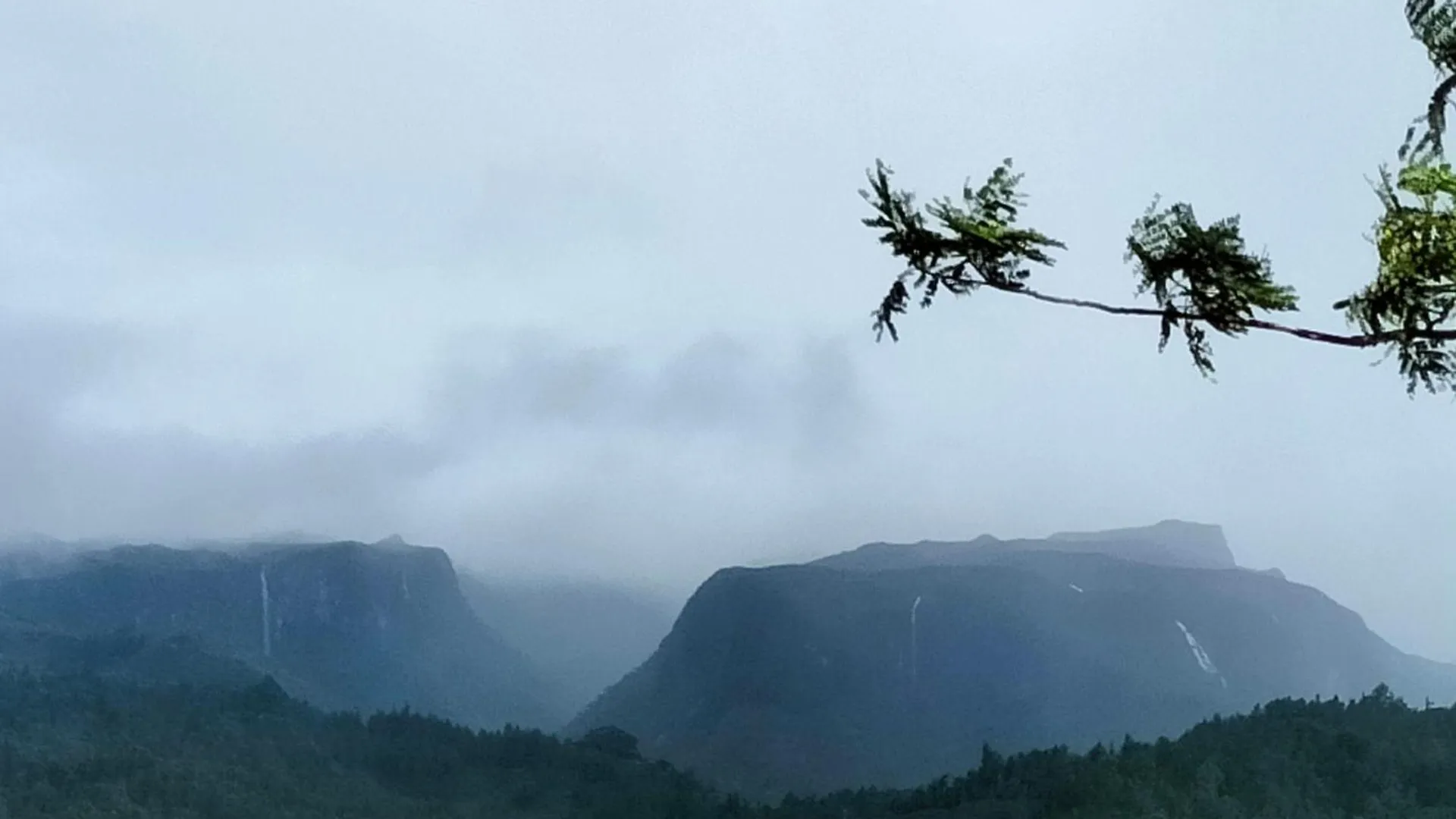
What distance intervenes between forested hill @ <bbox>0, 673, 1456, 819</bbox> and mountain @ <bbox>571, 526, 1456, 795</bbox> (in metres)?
37.9

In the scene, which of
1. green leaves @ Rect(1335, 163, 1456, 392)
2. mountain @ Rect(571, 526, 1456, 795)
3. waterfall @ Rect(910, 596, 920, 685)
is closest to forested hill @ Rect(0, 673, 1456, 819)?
mountain @ Rect(571, 526, 1456, 795)

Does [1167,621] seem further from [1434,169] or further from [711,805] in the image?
[1434,169]

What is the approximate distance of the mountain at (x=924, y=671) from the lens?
148m

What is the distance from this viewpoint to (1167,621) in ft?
611

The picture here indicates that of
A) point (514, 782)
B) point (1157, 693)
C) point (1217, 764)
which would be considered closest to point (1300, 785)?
point (1217, 764)

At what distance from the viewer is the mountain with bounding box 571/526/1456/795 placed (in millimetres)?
148000

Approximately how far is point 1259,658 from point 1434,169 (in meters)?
210

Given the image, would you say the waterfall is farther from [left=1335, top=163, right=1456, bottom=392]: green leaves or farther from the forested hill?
[left=1335, top=163, right=1456, bottom=392]: green leaves

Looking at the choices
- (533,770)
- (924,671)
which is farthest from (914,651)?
(533,770)

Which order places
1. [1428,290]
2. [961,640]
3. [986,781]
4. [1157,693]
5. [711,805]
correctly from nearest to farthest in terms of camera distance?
[1428,290], [986,781], [711,805], [1157,693], [961,640]

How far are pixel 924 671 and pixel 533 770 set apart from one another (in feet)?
292

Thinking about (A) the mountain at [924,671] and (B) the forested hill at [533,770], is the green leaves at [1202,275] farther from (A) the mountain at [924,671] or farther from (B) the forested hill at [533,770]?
(A) the mountain at [924,671]

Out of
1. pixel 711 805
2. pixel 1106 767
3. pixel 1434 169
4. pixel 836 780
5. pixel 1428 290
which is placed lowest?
pixel 836 780

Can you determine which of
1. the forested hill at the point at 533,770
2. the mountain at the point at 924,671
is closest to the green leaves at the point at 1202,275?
the forested hill at the point at 533,770
